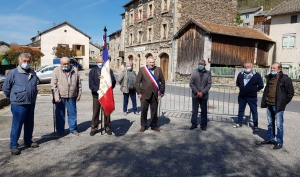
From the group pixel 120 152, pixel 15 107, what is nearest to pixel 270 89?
pixel 120 152

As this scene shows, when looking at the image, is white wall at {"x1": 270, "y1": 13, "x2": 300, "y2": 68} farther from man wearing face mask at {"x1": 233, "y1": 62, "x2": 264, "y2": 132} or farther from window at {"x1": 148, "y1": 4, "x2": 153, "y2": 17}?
man wearing face mask at {"x1": 233, "y1": 62, "x2": 264, "y2": 132}

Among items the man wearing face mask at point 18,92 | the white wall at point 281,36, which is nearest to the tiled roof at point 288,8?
the white wall at point 281,36

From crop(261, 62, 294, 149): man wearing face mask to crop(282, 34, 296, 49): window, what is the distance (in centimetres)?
2399

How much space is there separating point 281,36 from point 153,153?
88.5 feet

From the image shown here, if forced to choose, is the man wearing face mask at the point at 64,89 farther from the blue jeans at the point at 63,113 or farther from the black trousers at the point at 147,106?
the black trousers at the point at 147,106

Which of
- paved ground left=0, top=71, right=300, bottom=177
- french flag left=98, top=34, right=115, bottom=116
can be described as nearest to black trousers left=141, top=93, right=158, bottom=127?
paved ground left=0, top=71, right=300, bottom=177

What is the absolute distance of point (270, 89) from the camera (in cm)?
545

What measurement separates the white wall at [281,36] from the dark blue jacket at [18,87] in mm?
26613

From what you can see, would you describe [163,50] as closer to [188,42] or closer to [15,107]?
[188,42]

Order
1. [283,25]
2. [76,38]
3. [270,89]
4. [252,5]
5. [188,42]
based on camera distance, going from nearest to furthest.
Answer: [270,89] → [188,42] → [283,25] → [76,38] → [252,5]

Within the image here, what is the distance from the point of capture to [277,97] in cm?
521

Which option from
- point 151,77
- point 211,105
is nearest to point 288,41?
point 211,105

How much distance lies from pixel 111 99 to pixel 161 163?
2092mm

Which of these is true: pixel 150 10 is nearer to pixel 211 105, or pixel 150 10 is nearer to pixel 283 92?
pixel 211 105
